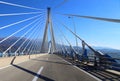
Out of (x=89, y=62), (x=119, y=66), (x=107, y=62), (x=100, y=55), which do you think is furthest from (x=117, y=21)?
(x=89, y=62)

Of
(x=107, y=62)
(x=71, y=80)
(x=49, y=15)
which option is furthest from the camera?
(x=49, y=15)

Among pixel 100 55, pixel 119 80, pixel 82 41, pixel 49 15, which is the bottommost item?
pixel 119 80

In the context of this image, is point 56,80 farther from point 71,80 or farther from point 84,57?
point 84,57

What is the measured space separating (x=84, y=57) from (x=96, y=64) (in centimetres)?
601

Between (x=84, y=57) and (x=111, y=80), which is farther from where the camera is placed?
(x=84, y=57)

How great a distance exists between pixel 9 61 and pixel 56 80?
13.1 meters

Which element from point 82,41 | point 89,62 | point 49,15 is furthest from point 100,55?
point 49,15

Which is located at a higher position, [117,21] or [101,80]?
[117,21]

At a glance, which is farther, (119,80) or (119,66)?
(119,66)

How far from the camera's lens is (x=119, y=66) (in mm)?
15742

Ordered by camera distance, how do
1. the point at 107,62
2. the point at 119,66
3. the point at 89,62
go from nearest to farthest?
the point at 119,66
the point at 107,62
the point at 89,62

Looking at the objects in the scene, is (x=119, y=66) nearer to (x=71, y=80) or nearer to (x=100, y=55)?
(x=100, y=55)

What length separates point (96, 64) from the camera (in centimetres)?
2002

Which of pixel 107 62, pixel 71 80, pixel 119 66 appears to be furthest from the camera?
pixel 107 62
